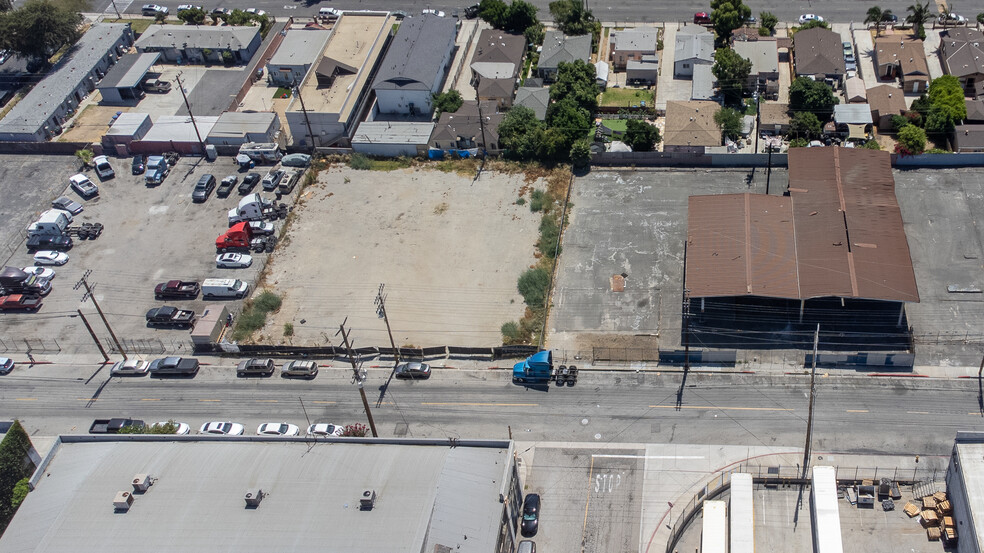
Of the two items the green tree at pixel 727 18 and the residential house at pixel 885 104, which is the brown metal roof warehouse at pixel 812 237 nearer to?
the residential house at pixel 885 104

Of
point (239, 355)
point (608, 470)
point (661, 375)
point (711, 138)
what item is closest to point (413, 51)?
point (711, 138)

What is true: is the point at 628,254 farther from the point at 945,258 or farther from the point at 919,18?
the point at 919,18

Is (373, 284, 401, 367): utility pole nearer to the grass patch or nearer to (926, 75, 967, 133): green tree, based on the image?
the grass patch

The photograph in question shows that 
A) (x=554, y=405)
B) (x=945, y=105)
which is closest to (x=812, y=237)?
(x=554, y=405)

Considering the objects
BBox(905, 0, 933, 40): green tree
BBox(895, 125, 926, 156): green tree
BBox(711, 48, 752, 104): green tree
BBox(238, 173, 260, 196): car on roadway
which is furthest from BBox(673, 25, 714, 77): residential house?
BBox(238, 173, 260, 196): car on roadway

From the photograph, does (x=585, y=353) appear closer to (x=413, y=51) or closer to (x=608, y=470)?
(x=608, y=470)
